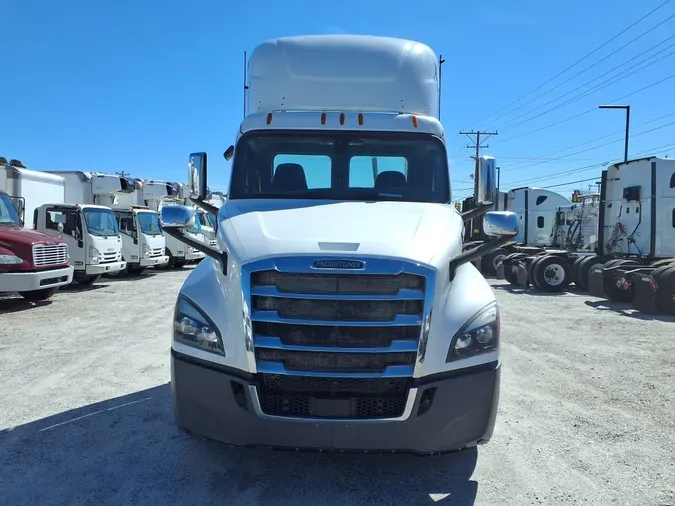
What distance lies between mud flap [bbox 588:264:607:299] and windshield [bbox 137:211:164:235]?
14677 millimetres

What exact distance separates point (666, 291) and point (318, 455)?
411 inches

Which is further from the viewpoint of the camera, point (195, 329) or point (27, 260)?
point (27, 260)

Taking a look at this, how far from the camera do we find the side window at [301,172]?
4.73 m

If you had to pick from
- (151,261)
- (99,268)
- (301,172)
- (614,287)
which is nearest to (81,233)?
(99,268)

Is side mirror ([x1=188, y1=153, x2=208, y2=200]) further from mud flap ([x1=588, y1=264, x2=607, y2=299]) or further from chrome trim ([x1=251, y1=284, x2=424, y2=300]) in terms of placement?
mud flap ([x1=588, y1=264, x2=607, y2=299])

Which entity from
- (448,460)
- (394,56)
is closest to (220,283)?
(448,460)

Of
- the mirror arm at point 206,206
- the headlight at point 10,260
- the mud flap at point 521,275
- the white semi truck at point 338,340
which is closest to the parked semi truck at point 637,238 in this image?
the mud flap at point 521,275

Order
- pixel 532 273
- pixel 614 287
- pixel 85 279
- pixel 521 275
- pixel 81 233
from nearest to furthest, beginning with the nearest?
1. pixel 614 287
2. pixel 81 233
3. pixel 85 279
4. pixel 532 273
5. pixel 521 275

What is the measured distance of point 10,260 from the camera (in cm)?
1101

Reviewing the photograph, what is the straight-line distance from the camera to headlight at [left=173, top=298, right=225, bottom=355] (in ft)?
11.3

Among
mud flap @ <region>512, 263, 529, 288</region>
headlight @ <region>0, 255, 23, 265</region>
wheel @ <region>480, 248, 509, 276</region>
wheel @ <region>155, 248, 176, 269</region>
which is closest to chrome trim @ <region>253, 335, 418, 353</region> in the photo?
headlight @ <region>0, 255, 23, 265</region>

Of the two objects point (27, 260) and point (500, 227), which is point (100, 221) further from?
point (500, 227)

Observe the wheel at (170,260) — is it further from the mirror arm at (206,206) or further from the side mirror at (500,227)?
the side mirror at (500,227)

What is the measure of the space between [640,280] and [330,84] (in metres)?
9.97
